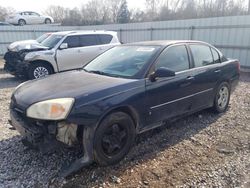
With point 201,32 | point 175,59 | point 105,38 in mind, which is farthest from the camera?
point 201,32

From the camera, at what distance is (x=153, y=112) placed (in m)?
3.55

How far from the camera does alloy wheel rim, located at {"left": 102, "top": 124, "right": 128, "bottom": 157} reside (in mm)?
3033

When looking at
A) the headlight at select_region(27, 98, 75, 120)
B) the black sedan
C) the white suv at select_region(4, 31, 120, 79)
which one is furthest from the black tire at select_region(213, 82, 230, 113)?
the white suv at select_region(4, 31, 120, 79)

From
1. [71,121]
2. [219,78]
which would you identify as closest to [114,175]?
[71,121]

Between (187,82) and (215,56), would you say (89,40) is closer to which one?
(215,56)

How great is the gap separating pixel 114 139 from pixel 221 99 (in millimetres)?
2986

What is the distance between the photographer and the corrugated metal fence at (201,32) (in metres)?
10.4

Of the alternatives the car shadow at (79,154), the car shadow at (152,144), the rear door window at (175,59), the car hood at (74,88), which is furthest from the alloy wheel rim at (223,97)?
the car hood at (74,88)

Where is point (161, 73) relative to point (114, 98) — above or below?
above

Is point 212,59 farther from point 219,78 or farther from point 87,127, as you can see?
point 87,127

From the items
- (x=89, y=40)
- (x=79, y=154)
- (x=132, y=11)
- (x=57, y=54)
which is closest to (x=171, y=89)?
(x=79, y=154)

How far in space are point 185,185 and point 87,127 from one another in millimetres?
1330

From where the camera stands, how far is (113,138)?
10.2ft

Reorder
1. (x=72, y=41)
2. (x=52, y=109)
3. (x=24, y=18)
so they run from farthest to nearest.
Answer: (x=24, y=18)
(x=72, y=41)
(x=52, y=109)
